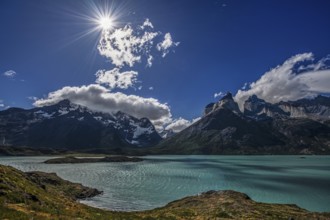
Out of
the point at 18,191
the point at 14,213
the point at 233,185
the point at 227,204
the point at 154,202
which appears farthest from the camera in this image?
the point at 233,185

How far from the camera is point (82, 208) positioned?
153ft

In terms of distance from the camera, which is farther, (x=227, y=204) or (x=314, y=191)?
(x=314, y=191)

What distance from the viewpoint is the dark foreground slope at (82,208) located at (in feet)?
113

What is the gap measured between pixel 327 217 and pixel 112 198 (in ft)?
198

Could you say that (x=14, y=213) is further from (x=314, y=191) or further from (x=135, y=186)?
(x=314, y=191)

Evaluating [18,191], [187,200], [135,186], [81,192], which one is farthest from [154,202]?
[18,191]

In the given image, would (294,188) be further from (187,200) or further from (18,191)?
(18,191)

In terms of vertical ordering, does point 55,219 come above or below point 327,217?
above

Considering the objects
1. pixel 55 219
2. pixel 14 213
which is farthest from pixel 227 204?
pixel 14 213

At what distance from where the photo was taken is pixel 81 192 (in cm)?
9262

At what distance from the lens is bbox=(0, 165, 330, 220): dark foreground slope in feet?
113

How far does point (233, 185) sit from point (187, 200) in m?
54.4

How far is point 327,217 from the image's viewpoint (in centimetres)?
5306

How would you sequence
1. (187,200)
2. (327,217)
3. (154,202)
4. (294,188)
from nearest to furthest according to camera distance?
(327,217), (187,200), (154,202), (294,188)
